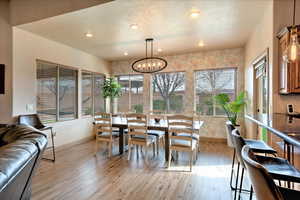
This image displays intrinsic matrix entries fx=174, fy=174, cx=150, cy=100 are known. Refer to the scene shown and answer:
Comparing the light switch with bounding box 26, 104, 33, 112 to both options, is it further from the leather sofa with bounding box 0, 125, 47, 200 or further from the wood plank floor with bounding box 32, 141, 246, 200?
the leather sofa with bounding box 0, 125, 47, 200

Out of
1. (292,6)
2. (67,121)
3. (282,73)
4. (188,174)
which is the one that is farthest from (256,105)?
(67,121)

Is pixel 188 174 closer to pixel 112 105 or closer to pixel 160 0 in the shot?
pixel 160 0

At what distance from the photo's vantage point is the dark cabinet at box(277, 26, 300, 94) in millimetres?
2234

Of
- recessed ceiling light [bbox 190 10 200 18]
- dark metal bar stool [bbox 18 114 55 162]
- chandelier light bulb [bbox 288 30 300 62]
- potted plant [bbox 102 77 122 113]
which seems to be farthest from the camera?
potted plant [bbox 102 77 122 113]

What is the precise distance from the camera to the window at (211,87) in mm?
5176

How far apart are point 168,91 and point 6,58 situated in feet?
14.0

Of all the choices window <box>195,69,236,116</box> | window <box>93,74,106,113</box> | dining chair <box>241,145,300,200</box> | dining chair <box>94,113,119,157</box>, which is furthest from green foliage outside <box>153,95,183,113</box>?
dining chair <box>241,145,300,200</box>

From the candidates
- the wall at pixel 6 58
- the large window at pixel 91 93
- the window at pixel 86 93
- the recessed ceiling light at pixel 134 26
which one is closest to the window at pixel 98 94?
the large window at pixel 91 93

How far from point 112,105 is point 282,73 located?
5316 millimetres

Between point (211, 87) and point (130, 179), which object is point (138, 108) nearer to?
point (211, 87)

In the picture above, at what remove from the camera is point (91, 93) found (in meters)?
5.75

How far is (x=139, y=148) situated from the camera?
175 inches

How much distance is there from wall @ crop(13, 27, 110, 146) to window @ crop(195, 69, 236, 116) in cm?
361

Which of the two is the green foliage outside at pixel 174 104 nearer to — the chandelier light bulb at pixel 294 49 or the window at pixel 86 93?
the window at pixel 86 93
